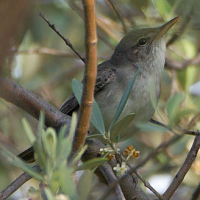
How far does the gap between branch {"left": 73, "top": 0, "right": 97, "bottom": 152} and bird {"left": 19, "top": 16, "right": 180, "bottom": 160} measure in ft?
5.52

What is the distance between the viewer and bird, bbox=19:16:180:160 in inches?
146

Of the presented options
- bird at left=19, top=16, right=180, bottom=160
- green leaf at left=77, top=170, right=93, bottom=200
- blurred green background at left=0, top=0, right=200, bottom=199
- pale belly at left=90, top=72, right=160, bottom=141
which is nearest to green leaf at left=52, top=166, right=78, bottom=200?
green leaf at left=77, top=170, right=93, bottom=200

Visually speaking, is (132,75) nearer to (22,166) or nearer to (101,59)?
(101,59)

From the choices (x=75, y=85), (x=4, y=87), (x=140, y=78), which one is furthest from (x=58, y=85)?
(x=75, y=85)

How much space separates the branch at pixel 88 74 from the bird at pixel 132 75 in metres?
1.68

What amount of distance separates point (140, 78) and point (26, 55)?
1.71 meters

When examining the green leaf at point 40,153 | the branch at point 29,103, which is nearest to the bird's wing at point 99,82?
the branch at point 29,103

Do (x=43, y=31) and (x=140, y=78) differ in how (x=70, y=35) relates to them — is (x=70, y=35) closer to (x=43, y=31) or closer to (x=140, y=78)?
(x=43, y=31)

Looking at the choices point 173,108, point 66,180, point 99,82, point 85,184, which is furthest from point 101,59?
point 66,180

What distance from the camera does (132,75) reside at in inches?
156

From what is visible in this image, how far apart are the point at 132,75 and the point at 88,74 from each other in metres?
2.27

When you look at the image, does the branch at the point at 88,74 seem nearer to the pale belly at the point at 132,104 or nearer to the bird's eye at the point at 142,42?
the pale belly at the point at 132,104

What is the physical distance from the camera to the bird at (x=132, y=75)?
12.2 feet

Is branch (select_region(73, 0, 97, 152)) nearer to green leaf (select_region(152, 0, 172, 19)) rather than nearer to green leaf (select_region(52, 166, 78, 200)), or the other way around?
green leaf (select_region(52, 166, 78, 200))
